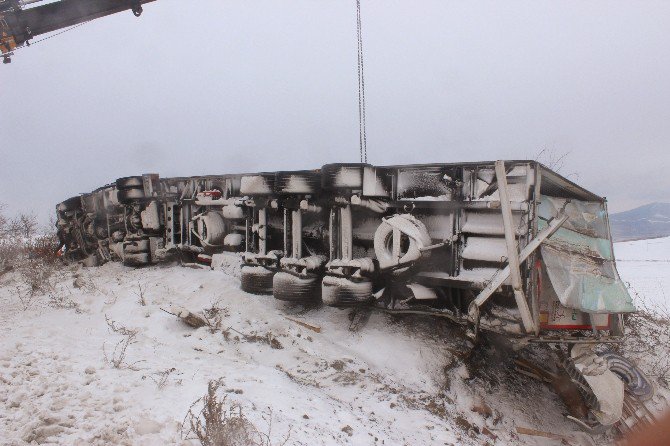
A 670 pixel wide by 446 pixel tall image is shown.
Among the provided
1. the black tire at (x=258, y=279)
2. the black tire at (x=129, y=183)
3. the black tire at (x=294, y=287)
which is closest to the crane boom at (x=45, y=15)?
the black tire at (x=129, y=183)

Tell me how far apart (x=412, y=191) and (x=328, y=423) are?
2.79 meters

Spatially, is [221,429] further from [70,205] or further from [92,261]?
[70,205]

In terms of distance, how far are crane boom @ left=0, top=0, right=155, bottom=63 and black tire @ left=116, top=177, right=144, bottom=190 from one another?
331 cm

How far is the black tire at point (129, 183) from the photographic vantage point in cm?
880

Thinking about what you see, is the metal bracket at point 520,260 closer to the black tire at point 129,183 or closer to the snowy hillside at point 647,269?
the snowy hillside at point 647,269

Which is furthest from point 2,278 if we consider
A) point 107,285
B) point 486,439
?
point 486,439

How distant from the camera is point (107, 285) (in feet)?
24.4

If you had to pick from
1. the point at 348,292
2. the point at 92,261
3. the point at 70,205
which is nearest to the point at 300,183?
the point at 348,292

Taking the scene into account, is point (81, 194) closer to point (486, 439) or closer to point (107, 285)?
point (107, 285)

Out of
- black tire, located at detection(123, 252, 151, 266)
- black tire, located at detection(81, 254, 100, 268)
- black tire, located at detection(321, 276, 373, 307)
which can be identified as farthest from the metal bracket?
black tire, located at detection(81, 254, 100, 268)

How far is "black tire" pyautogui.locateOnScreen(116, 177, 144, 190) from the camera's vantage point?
880 cm

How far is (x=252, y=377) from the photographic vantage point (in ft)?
11.6

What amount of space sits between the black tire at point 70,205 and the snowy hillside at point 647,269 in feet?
43.5

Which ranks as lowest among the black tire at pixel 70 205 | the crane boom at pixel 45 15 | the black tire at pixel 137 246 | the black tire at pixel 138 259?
Result: the black tire at pixel 138 259
